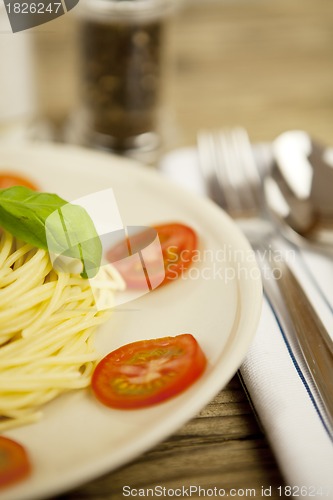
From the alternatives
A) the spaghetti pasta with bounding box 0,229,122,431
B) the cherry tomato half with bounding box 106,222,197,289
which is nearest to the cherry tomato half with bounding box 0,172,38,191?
the spaghetti pasta with bounding box 0,229,122,431

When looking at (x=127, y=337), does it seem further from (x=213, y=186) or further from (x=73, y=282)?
(x=213, y=186)

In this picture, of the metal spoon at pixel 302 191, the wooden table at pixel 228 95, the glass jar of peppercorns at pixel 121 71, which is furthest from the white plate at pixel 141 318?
the glass jar of peppercorns at pixel 121 71

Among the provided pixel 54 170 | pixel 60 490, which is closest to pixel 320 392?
pixel 60 490

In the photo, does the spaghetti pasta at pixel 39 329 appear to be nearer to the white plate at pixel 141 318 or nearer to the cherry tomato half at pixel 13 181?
the white plate at pixel 141 318

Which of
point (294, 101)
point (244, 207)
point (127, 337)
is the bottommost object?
point (294, 101)

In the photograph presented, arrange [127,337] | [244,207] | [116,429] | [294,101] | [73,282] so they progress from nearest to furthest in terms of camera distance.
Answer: [116,429], [127,337], [73,282], [244,207], [294,101]

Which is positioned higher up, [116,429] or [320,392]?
[116,429]
